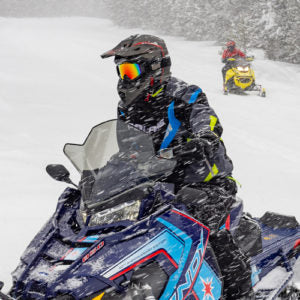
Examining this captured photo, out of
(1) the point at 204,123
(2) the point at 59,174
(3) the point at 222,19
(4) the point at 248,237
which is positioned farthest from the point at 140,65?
(3) the point at 222,19

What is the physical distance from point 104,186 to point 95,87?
13088mm

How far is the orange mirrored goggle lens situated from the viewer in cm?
279

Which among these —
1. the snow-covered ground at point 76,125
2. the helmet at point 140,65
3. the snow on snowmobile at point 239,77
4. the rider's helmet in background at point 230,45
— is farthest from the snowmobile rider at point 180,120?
the rider's helmet in background at point 230,45

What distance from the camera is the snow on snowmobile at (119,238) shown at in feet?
6.89

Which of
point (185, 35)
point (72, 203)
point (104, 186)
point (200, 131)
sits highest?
point (200, 131)

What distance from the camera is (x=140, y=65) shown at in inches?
110

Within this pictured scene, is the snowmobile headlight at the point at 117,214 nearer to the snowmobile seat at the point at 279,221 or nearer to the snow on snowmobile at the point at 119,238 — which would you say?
the snow on snowmobile at the point at 119,238

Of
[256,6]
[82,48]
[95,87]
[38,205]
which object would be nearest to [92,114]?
[95,87]

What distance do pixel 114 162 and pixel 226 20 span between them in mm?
35012

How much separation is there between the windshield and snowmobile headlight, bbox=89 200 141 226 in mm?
54

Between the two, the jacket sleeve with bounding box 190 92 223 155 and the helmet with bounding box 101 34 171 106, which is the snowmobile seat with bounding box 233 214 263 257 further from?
the helmet with bounding box 101 34 171 106

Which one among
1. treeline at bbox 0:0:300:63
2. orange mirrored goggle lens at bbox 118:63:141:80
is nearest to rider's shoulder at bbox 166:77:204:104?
orange mirrored goggle lens at bbox 118:63:141:80

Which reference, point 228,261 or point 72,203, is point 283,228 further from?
point 72,203

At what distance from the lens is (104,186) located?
2.33 m
